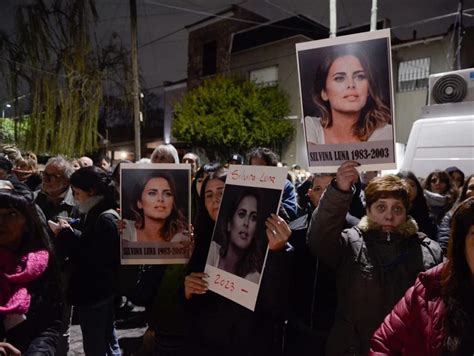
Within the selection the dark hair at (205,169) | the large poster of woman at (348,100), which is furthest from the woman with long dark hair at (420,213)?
the large poster of woman at (348,100)

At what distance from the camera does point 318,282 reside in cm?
241

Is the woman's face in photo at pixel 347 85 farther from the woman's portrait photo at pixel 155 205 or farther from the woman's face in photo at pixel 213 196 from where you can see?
the woman's portrait photo at pixel 155 205

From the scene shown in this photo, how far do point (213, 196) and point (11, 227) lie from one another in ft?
3.32

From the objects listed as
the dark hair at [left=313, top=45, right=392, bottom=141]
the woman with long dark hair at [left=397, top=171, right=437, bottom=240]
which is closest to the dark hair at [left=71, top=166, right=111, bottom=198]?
the dark hair at [left=313, top=45, right=392, bottom=141]

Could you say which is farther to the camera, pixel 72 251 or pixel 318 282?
pixel 72 251

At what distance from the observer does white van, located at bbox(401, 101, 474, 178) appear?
498 centimetres

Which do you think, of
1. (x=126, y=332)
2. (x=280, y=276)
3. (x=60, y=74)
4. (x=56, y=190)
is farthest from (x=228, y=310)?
(x=60, y=74)

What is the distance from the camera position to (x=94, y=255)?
9.90ft

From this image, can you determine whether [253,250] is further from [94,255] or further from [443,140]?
[443,140]

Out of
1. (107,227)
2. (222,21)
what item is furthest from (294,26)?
(107,227)

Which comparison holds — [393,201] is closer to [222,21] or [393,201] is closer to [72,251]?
[72,251]

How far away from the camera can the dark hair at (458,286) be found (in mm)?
1524

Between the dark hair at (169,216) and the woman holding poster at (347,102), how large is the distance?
90cm

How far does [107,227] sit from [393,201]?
1.95 meters
